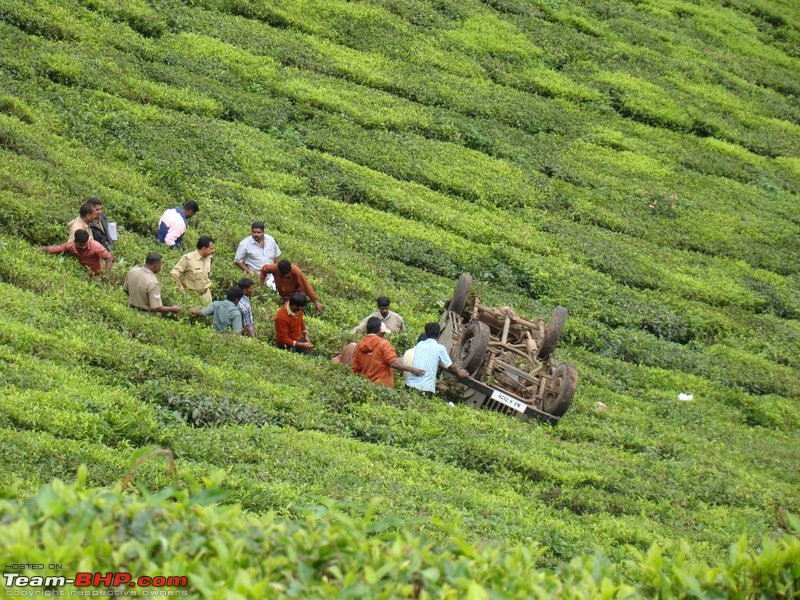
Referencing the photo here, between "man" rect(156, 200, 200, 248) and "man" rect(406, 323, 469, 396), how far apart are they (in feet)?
20.6

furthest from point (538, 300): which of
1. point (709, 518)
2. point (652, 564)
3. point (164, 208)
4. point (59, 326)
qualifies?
point (652, 564)

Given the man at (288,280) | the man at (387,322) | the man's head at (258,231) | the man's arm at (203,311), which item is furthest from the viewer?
the man's head at (258,231)

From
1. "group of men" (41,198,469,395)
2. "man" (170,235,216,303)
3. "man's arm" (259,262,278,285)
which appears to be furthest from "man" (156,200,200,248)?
"man" (170,235,216,303)

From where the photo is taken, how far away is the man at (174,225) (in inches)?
838

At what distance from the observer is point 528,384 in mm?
18484

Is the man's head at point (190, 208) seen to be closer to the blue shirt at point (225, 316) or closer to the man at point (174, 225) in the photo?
the man at point (174, 225)

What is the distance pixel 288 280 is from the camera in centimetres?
2022

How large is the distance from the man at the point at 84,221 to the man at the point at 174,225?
2.39 m

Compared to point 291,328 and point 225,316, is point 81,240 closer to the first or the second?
point 225,316

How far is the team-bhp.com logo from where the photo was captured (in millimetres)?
5234

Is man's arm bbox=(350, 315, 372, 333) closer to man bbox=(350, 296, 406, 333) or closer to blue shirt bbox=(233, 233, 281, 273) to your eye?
man bbox=(350, 296, 406, 333)

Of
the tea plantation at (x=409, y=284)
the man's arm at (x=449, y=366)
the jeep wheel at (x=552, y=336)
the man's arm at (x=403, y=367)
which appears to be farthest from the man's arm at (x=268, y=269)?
the jeep wheel at (x=552, y=336)

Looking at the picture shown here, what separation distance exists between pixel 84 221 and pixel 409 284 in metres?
8.23

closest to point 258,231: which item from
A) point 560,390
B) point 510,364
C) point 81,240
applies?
point 81,240
